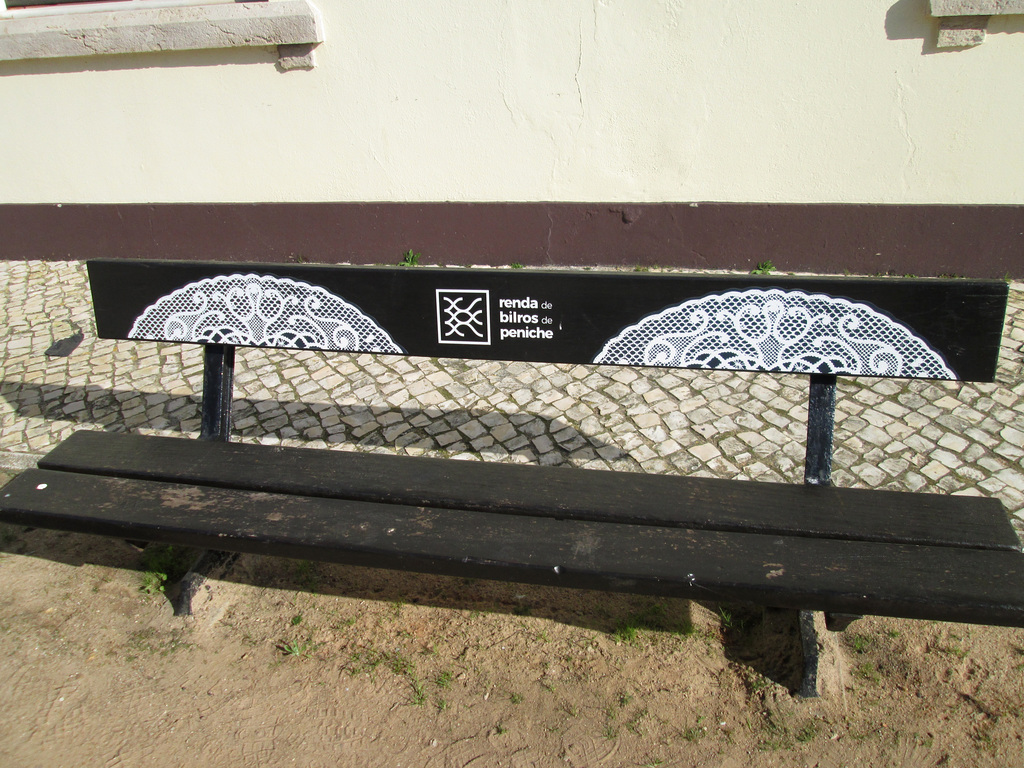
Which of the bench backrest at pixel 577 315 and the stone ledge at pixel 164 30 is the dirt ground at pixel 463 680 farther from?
the stone ledge at pixel 164 30

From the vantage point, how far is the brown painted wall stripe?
5.27 metres

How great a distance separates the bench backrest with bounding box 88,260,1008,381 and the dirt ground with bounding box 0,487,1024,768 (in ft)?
3.10

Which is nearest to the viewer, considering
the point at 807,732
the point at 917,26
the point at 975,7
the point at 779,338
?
the point at 807,732

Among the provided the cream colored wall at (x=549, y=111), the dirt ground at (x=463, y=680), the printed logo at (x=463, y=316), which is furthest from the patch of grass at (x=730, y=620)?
the cream colored wall at (x=549, y=111)

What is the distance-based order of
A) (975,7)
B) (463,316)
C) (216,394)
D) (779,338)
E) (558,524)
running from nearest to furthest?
(558,524), (779,338), (463,316), (216,394), (975,7)

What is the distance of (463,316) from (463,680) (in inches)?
51.7

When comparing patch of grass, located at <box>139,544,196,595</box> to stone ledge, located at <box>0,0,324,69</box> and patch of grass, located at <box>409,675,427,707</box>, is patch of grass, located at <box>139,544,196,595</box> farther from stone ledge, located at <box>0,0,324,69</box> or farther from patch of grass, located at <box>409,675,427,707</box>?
stone ledge, located at <box>0,0,324,69</box>

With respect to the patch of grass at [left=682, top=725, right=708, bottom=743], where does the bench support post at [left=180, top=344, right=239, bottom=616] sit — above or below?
above

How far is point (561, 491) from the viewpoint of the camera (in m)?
2.62

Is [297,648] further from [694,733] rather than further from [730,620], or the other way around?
[730,620]

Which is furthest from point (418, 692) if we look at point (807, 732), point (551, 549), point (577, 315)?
point (577, 315)

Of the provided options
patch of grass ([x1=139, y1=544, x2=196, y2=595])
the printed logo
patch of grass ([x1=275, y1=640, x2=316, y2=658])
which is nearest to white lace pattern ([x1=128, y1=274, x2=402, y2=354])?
the printed logo

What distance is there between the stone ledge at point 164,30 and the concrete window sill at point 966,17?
4.33 metres

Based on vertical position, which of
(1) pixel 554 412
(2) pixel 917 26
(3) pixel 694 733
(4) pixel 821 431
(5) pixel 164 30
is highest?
(5) pixel 164 30
